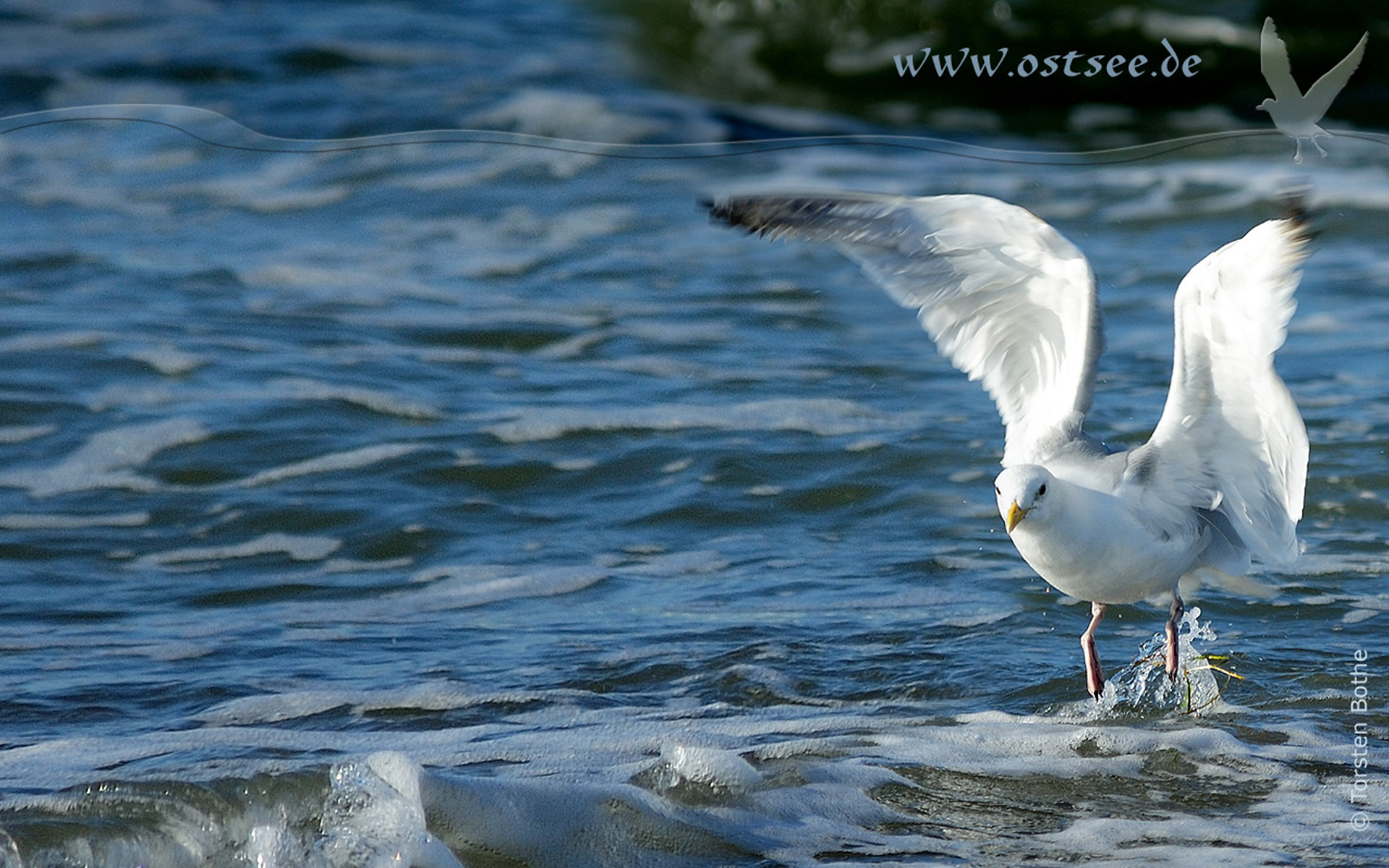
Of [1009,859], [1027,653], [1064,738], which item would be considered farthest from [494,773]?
[1027,653]

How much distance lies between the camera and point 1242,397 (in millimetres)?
4047

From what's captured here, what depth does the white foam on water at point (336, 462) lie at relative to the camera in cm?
Answer: 607

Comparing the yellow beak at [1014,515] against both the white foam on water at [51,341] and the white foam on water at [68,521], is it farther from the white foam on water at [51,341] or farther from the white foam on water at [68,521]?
the white foam on water at [51,341]

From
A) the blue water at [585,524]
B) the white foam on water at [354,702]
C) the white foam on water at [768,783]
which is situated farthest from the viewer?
the white foam on water at [354,702]

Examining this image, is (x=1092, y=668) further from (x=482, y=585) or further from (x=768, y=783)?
(x=482, y=585)

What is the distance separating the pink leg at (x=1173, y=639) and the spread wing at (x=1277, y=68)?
9.17ft

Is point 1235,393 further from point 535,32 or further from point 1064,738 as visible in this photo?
point 535,32

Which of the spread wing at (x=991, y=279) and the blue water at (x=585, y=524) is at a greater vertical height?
the spread wing at (x=991, y=279)

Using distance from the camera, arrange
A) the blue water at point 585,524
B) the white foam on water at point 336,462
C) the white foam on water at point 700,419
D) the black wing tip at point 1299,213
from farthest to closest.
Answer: the white foam on water at point 700,419, the white foam on water at point 336,462, the black wing tip at point 1299,213, the blue water at point 585,524

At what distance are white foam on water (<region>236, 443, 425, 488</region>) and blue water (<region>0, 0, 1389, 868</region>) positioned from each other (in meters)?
0.04

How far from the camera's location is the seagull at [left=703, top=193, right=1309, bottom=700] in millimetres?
3953

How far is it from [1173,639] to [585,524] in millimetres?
2214

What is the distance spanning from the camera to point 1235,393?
4043mm

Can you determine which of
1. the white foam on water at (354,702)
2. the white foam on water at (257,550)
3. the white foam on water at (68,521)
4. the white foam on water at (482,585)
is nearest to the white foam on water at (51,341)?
the white foam on water at (68,521)
